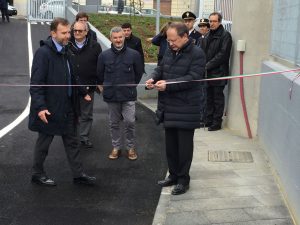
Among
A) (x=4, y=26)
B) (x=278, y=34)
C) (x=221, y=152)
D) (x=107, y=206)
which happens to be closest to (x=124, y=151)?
(x=221, y=152)

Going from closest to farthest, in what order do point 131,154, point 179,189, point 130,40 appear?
point 179,189 < point 131,154 < point 130,40

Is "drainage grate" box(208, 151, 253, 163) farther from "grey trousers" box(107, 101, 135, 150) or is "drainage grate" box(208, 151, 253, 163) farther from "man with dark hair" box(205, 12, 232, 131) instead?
"man with dark hair" box(205, 12, 232, 131)

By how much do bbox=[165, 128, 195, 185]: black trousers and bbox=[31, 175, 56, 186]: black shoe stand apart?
1.39 meters

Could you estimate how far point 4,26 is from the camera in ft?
77.4

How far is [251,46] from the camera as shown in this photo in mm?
8125

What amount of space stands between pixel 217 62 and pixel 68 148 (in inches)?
140

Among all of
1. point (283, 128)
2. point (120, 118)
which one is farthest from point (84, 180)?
point (283, 128)

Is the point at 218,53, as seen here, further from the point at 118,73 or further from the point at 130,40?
the point at 118,73

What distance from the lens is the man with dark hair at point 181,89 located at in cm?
538

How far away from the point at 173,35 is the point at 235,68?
137 inches

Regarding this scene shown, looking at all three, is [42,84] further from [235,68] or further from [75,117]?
[235,68]

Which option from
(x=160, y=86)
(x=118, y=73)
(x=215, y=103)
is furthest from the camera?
(x=215, y=103)

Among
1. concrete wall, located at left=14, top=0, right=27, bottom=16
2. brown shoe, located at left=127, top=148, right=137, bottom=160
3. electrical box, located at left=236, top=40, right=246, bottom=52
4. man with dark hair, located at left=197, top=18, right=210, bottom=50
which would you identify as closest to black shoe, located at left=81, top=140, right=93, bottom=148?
brown shoe, located at left=127, top=148, right=137, bottom=160

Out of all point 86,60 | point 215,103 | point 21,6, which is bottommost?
point 215,103
